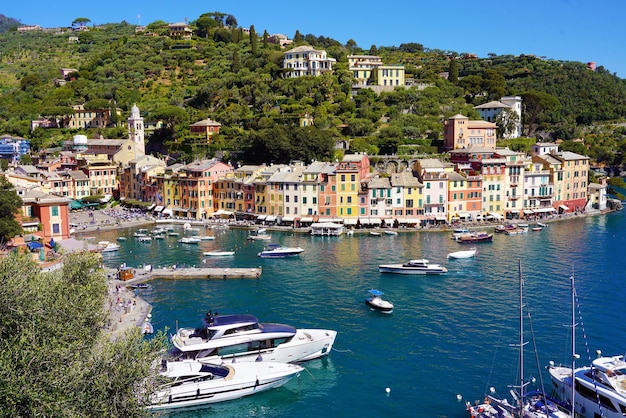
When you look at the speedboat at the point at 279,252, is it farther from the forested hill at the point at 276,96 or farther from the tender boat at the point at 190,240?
the forested hill at the point at 276,96

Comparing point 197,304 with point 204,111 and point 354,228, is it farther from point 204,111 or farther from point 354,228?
point 204,111

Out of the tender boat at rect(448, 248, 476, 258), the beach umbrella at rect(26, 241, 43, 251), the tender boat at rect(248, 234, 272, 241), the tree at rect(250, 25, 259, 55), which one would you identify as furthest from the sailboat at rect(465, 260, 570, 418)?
the tree at rect(250, 25, 259, 55)

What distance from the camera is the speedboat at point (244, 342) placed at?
25170 mm

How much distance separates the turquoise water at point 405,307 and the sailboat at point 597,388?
8.03ft

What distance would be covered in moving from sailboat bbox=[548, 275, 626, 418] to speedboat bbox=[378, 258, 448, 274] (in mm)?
18132

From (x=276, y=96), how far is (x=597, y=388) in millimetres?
74683

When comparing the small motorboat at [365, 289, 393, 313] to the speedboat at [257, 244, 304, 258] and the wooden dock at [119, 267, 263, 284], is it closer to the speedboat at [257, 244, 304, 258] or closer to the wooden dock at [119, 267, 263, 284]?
the wooden dock at [119, 267, 263, 284]

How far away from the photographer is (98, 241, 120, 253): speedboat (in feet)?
158

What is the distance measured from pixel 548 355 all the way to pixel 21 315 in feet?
68.3

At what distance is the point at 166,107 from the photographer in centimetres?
8962

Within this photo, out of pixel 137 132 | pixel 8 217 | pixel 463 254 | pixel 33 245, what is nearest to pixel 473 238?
pixel 463 254

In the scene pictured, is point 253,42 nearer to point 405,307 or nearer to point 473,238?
point 473,238

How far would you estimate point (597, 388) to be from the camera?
20484 mm

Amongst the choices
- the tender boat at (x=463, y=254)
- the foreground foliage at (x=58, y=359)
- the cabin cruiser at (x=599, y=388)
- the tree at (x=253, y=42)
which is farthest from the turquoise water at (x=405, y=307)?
the tree at (x=253, y=42)
